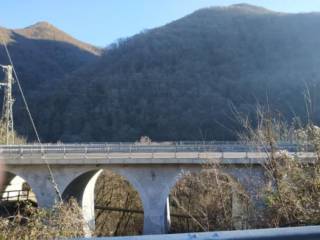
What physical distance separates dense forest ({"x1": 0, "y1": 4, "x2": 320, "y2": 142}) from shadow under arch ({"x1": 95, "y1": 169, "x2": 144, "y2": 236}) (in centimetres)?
1379

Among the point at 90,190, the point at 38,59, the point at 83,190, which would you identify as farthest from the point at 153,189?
the point at 38,59

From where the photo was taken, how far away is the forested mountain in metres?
56.2

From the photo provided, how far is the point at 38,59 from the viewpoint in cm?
7294

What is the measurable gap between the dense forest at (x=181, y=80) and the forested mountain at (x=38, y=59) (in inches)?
11.6

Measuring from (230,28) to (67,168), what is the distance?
64654 millimetres

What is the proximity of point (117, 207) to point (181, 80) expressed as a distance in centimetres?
3890

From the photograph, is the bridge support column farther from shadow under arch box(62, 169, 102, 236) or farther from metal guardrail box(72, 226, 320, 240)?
metal guardrail box(72, 226, 320, 240)

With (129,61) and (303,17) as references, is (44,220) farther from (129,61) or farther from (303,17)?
(303,17)

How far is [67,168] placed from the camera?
73.4 ft

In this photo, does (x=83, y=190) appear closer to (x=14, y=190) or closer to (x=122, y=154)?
(x=122, y=154)

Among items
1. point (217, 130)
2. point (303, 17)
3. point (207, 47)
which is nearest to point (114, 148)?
point (217, 130)

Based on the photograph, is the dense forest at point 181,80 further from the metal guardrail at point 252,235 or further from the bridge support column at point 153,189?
the metal guardrail at point 252,235

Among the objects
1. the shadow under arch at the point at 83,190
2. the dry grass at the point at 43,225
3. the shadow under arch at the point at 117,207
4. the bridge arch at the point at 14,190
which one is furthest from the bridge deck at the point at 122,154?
the dry grass at the point at 43,225

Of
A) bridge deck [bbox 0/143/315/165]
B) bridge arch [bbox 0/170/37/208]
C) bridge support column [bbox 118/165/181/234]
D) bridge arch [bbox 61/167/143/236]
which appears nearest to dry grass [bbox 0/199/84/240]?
bridge arch [bbox 61/167/143/236]
